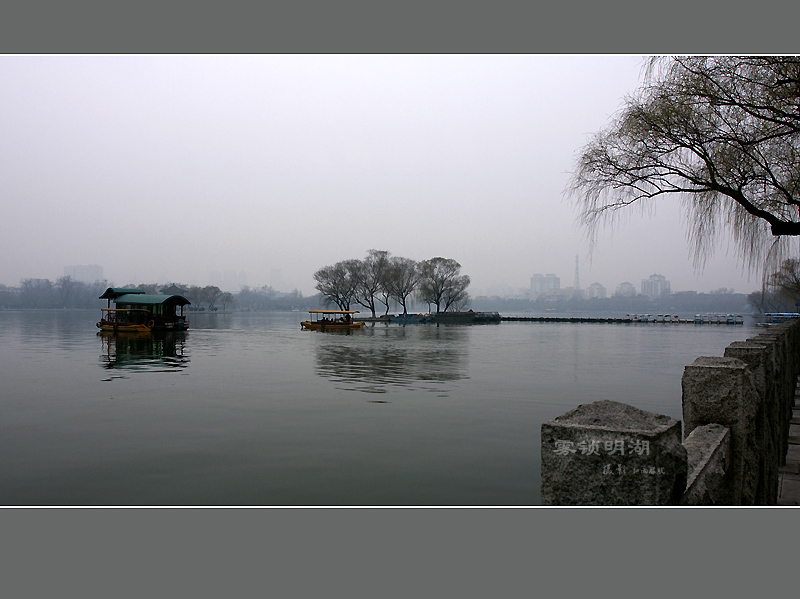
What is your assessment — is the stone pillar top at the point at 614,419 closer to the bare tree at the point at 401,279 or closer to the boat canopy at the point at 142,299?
the boat canopy at the point at 142,299

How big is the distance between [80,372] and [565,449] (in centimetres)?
2347

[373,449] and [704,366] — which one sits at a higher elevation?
[704,366]

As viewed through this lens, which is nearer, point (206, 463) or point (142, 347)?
point (206, 463)

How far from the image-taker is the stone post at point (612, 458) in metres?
2.38

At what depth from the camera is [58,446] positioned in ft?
34.6

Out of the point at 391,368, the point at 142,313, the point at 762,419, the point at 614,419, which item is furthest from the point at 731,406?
the point at 142,313

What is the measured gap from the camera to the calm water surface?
317 inches

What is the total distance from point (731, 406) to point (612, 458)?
2101mm

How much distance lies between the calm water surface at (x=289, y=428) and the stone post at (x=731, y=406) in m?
3.86

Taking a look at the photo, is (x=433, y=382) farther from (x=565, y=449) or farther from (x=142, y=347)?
(x=142, y=347)

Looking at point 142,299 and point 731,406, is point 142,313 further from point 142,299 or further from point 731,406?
point 731,406

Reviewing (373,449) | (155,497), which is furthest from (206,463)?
(373,449)

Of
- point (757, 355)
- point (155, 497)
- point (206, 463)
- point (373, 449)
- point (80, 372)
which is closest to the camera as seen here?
point (757, 355)

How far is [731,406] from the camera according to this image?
4.01 metres
